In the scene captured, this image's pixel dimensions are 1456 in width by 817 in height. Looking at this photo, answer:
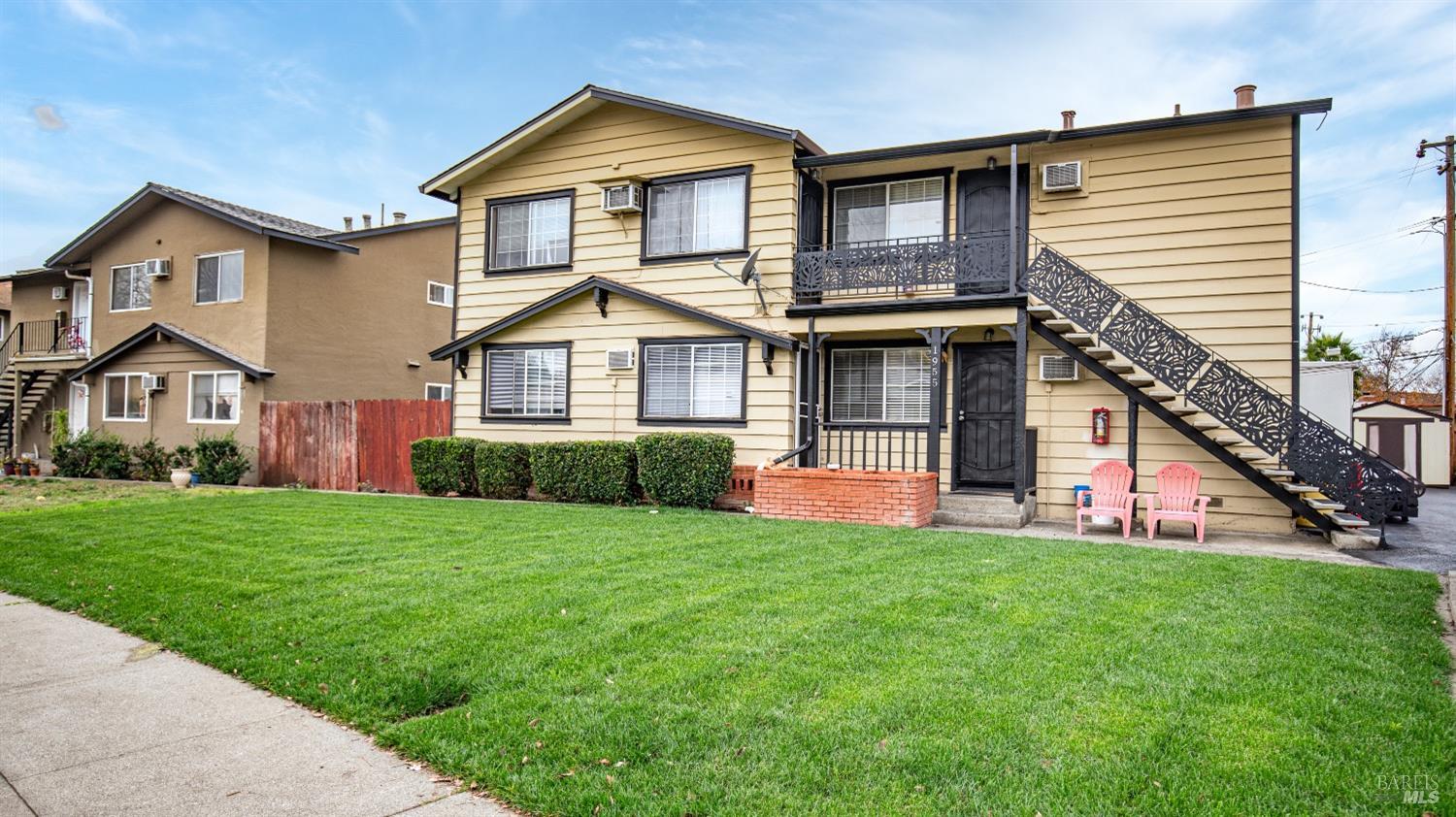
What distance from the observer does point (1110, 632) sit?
18.0 feet

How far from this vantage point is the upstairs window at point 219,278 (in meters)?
20.1

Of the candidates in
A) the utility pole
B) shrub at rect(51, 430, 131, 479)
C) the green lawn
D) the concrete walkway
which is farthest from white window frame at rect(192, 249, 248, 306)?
the utility pole

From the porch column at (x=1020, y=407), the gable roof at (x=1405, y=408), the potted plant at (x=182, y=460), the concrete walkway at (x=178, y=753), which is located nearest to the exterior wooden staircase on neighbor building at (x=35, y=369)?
the potted plant at (x=182, y=460)

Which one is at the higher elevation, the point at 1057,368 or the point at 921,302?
the point at 921,302

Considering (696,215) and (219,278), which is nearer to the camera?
(696,215)

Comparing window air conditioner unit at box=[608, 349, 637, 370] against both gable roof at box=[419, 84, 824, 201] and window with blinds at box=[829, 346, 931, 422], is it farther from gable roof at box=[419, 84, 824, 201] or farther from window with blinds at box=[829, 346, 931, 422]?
gable roof at box=[419, 84, 824, 201]

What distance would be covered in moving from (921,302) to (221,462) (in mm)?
15523

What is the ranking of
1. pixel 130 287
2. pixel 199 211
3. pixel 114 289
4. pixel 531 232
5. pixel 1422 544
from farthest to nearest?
pixel 114 289, pixel 130 287, pixel 199 211, pixel 531 232, pixel 1422 544

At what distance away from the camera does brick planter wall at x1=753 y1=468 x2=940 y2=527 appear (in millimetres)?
11250

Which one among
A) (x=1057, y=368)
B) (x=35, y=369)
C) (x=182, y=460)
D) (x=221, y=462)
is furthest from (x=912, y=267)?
(x=35, y=369)

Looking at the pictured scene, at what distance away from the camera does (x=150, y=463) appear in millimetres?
20250

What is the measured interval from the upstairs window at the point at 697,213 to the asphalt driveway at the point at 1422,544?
937 cm

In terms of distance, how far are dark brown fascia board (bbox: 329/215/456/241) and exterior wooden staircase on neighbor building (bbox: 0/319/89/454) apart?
345 inches

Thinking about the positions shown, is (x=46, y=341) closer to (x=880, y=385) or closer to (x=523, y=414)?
(x=523, y=414)
